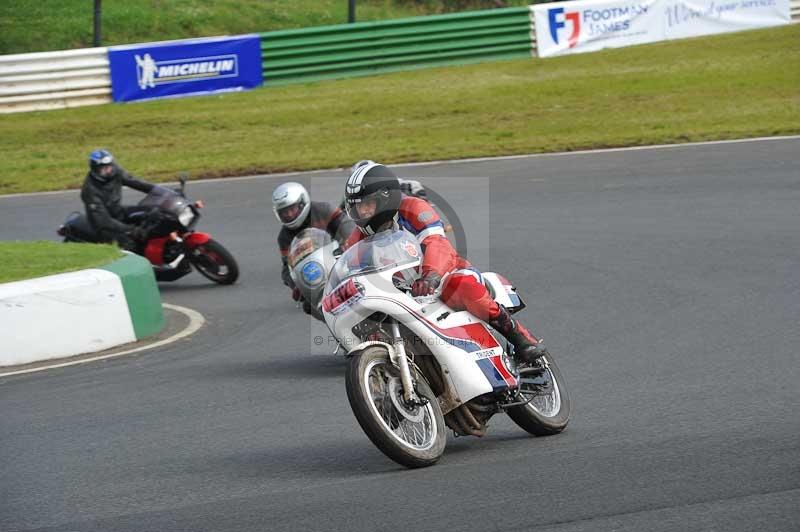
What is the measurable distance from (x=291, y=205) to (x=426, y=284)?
4.27 meters

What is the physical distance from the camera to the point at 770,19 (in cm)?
3334

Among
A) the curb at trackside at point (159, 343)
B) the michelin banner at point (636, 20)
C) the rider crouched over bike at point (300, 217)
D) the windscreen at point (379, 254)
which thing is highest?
the michelin banner at point (636, 20)

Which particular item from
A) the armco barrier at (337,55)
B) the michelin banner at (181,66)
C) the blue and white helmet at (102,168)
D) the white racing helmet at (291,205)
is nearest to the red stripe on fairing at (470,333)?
the white racing helmet at (291,205)

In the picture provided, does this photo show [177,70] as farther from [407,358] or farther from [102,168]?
[407,358]

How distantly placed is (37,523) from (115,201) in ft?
30.6

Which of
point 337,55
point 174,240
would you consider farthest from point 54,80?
point 174,240

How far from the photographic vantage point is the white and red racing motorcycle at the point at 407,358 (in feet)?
19.4

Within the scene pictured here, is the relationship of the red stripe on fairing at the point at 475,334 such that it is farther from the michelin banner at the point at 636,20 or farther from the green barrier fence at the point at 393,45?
the michelin banner at the point at 636,20

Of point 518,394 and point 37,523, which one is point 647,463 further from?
point 37,523

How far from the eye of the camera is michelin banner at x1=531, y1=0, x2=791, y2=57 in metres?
30.7


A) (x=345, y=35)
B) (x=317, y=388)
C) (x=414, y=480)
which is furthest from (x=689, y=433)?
(x=345, y=35)

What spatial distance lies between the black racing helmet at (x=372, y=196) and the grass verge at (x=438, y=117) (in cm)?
1396

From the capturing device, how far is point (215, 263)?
531 inches

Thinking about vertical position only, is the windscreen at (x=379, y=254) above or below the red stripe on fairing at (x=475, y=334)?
above
